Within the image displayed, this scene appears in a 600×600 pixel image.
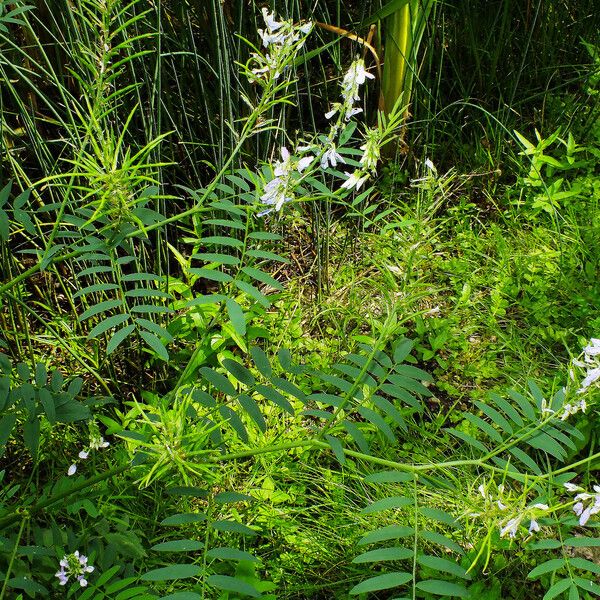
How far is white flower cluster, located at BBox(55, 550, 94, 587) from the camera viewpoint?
1.15 meters

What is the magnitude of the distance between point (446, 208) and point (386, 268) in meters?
1.37

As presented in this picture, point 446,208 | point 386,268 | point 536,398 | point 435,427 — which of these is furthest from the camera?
point 446,208

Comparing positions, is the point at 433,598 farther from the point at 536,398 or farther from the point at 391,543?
the point at 536,398

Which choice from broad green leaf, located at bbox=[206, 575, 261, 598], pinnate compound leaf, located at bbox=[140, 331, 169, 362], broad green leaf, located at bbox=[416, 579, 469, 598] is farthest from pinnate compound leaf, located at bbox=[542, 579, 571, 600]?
pinnate compound leaf, located at bbox=[140, 331, 169, 362]

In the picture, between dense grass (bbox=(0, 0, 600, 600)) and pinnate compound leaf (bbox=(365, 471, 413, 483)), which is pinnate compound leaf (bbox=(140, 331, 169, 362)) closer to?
dense grass (bbox=(0, 0, 600, 600))

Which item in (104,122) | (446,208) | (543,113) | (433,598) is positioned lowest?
(433,598)

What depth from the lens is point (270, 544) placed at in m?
1.55

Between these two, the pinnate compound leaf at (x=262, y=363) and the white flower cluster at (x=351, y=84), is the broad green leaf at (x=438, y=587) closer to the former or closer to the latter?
the pinnate compound leaf at (x=262, y=363)

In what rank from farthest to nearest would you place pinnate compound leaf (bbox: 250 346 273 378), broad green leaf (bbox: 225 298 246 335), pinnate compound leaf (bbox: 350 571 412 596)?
pinnate compound leaf (bbox: 250 346 273 378) → broad green leaf (bbox: 225 298 246 335) → pinnate compound leaf (bbox: 350 571 412 596)

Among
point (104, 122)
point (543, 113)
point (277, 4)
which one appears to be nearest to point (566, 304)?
point (543, 113)

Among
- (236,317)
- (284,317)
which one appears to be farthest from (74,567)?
(284,317)

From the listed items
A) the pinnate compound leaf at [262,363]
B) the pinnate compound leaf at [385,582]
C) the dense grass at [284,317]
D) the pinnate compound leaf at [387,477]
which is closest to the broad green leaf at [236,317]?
the dense grass at [284,317]

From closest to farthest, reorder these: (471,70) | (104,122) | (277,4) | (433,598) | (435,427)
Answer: (433,598)
(104,122)
(435,427)
(277,4)
(471,70)

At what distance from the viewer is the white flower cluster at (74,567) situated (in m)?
1.15
